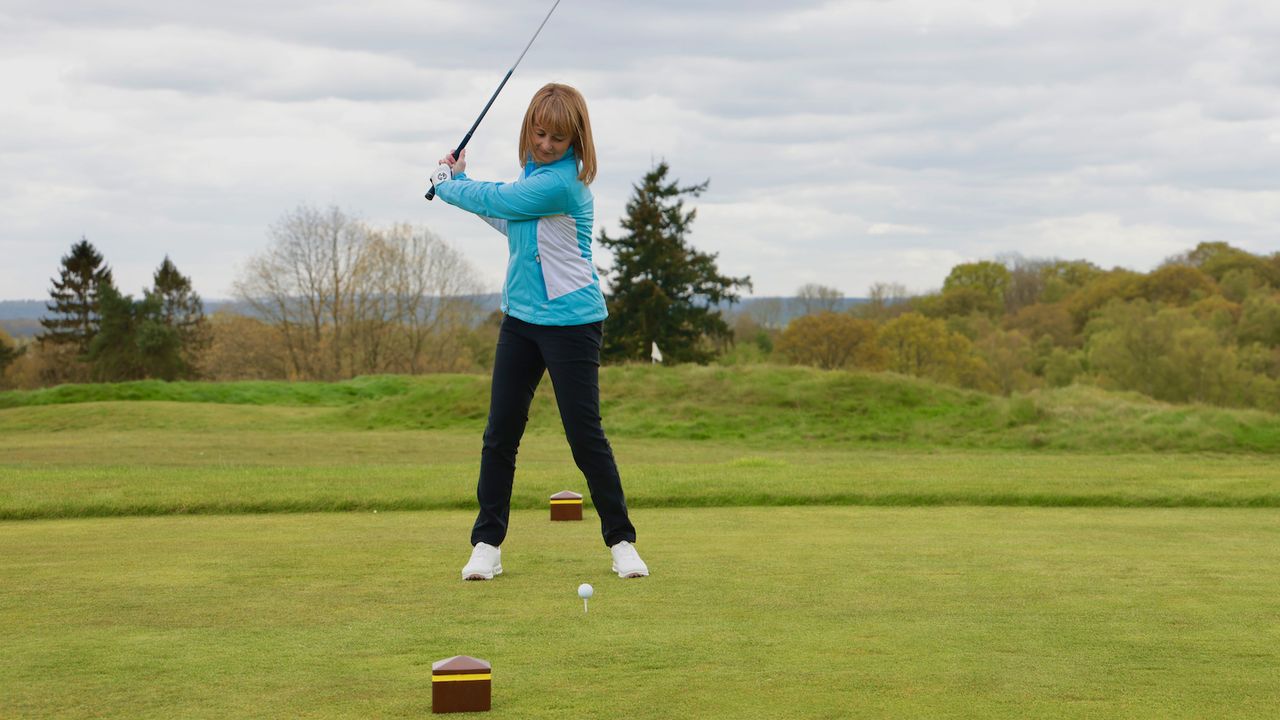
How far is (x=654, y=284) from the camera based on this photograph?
53.0 meters

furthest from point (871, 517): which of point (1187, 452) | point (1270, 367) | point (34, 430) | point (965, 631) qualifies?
point (1270, 367)

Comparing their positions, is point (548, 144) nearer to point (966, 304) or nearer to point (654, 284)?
point (654, 284)

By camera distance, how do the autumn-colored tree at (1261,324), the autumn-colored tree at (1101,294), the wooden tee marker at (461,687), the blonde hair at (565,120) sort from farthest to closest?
the autumn-colored tree at (1101,294) < the autumn-colored tree at (1261,324) < the blonde hair at (565,120) < the wooden tee marker at (461,687)

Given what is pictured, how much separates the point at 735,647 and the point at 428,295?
2469 inches

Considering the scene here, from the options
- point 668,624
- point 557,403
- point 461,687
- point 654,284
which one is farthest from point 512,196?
point 654,284

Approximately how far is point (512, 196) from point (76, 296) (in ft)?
286

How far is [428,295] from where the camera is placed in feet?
214

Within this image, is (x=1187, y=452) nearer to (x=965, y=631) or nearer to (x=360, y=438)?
(x=360, y=438)

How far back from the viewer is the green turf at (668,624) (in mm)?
3104

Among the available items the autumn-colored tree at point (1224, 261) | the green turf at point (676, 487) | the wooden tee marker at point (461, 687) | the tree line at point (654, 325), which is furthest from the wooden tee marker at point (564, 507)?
the autumn-colored tree at point (1224, 261)

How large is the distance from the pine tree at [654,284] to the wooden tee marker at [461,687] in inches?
1944

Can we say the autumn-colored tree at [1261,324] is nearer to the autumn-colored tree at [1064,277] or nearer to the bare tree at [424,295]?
the autumn-colored tree at [1064,277]

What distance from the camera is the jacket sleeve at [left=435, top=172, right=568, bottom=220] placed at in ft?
17.6

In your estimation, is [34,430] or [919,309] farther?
[919,309]
